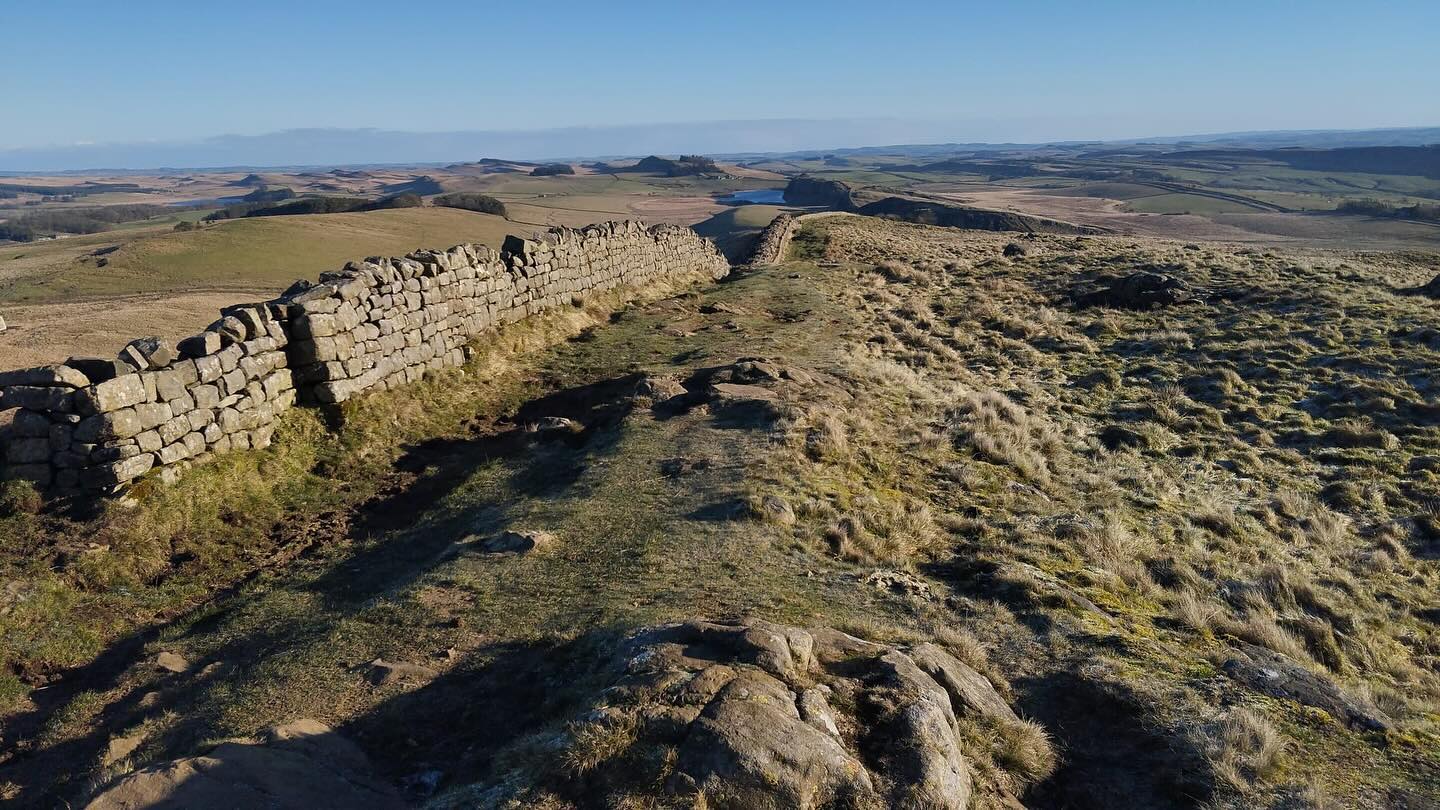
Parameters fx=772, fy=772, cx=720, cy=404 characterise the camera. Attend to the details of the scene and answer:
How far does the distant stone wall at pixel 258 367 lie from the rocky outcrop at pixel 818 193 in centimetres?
10501

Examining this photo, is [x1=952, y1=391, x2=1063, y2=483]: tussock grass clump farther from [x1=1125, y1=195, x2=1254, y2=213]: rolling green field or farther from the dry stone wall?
[x1=1125, y1=195, x2=1254, y2=213]: rolling green field

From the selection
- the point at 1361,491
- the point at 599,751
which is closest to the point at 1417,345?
the point at 1361,491

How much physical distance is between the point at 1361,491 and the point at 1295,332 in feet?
40.6

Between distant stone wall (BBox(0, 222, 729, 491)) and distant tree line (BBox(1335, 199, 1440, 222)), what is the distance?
106 m

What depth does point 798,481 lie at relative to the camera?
11.6 metres

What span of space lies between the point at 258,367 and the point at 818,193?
136 metres

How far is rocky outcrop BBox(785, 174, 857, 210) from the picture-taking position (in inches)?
4986

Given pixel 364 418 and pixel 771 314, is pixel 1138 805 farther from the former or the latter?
pixel 771 314

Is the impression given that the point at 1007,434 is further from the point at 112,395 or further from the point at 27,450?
the point at 27,450

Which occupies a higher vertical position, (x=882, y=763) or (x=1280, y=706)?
(x=882, y=763)

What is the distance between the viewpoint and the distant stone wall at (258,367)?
10.5m

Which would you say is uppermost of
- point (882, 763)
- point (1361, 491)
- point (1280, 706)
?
point (882, 763)

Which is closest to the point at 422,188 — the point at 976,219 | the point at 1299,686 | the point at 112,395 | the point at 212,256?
the point at 976,219

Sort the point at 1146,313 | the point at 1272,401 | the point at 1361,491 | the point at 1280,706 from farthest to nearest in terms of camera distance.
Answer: the point at 1146,313 → the point at 1272,401 → the point at 1361,491 → the point at 1280,706
